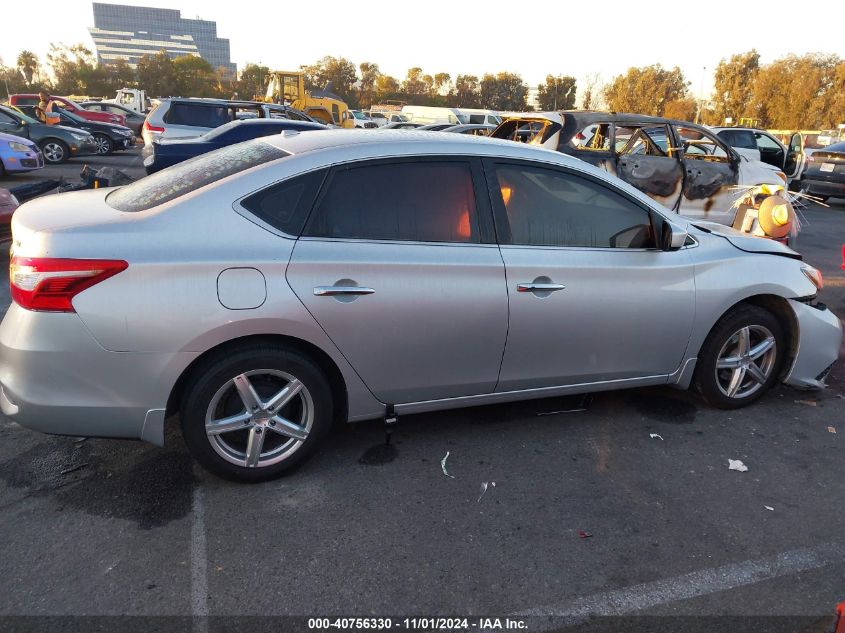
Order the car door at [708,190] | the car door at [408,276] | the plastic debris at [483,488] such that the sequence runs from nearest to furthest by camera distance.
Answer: the car door at [408,276]
the plastic debris at [483,488]
the car door at [708,190]

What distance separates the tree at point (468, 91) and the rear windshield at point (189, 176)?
9061cm

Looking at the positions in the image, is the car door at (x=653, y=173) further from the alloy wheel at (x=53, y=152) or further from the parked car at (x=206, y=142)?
the alloy wheel at (x=53, y=152)

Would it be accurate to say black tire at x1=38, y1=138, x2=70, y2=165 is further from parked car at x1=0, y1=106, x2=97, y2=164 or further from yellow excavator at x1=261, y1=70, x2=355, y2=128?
yellow excavator at x1=261, y1=70, x2=355, y2=128

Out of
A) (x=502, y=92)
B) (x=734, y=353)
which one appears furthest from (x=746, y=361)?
(x=502, y=92)

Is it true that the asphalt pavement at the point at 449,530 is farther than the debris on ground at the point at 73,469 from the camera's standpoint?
No

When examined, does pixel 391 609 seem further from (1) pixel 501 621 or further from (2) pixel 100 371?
(2) pixel 100 371

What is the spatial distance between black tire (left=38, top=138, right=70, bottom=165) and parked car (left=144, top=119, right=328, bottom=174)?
939cm

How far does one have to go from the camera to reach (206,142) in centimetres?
956

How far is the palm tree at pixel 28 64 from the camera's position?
88.9 metres

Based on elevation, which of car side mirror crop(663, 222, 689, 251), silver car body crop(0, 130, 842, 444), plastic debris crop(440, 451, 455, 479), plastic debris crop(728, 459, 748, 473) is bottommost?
plastic debris crop(440, 451, 455, 479)

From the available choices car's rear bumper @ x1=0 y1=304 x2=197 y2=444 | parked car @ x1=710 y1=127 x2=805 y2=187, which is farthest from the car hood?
parked car @ x1=710 y1=127 x2=805 y2=187

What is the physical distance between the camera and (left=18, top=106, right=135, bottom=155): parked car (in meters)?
20.8

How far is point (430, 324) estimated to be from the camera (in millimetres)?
3172

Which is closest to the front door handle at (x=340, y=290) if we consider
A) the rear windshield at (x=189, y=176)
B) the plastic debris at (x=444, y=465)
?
the rear windshield at (x=189, y=176)
